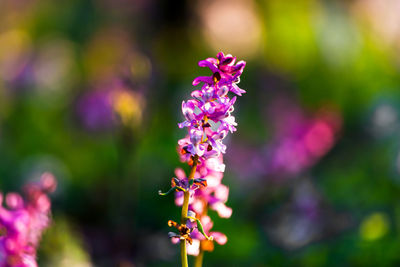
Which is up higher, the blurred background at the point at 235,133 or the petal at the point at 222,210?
the blurred background at the point at 235,133

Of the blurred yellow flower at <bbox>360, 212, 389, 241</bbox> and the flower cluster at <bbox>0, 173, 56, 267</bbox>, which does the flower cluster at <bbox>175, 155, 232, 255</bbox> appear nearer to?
the flower cluster at <bbox>0, 173, 56, 267</bbox>

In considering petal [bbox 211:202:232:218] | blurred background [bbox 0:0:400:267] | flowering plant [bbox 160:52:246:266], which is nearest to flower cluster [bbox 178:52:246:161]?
flowering plant [bbox 160:52:246:266]

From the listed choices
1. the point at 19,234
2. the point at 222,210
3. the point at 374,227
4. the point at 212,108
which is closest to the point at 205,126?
the point at 212,108

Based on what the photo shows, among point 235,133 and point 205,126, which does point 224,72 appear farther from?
point 235,133

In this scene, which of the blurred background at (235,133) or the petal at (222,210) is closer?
the petal at (222,210)

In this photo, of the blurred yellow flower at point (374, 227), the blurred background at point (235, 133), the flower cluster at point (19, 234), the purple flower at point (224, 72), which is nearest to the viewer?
the purple flower at point (224, 72)

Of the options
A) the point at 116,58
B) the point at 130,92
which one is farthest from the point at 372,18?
Result: the point at 130,92

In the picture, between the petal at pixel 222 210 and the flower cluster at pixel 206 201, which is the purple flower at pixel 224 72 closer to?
the flower cluster at pixel 206 201

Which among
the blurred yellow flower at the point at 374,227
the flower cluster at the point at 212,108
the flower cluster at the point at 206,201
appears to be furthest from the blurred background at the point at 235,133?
the flower cluster at the point at 212,108

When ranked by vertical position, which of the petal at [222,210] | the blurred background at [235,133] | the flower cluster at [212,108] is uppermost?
the blurred background at [235,133]
